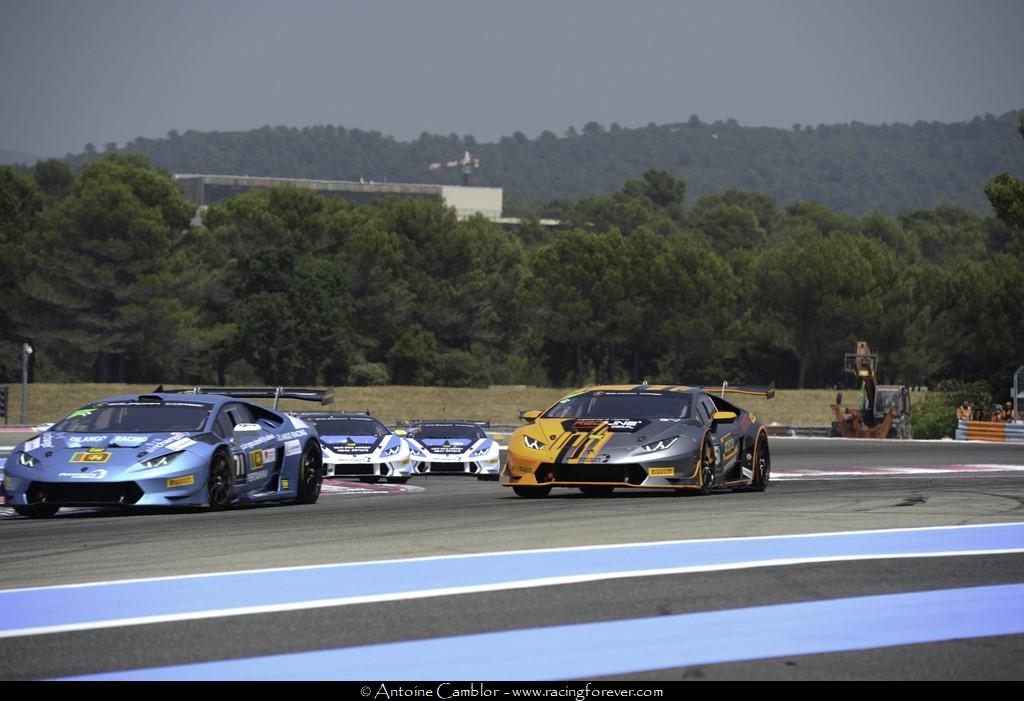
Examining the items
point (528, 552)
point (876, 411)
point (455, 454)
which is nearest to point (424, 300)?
point (876, 411)

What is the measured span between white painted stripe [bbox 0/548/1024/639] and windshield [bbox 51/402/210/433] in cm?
723

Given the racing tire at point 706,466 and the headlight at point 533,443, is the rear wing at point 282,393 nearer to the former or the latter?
the headlight at point 533,443

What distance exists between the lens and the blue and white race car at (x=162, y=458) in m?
14.1

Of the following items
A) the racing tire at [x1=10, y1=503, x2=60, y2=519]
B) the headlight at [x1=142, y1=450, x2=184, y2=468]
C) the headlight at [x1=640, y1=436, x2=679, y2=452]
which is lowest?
the racing tire at [x1=10, y1=503, x2=60, y2=519]

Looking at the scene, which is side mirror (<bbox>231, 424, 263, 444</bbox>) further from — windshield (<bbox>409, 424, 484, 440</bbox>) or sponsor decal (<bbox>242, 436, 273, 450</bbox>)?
windshield (<bbox>409, 424, 484, 440</bbox>)

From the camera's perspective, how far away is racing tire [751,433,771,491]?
17859mm

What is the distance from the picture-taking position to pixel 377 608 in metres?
7.69

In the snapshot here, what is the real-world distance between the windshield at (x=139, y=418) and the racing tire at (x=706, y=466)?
4909mm

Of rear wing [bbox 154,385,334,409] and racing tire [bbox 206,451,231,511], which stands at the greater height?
rear wing [bbox 154,385,334,409]

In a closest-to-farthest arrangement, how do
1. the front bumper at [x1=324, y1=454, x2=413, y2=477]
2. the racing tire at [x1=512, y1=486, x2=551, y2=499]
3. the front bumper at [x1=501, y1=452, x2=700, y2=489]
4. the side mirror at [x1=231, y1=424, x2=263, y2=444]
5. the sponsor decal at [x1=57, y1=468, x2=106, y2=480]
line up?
the sponsor decal at [x1=57, y1=468, x2=106, y2=480]
the side mirror at [x1=231, y1=424, x2=263, y2=444]
the front bumper at [x1=501, y1=452, x2=700, y2=489]
the racing tire at [x1=512, y1=486, x2=551, y2=499]
the front bumper at [x1=324, y1=454, x2=413, y2=477]

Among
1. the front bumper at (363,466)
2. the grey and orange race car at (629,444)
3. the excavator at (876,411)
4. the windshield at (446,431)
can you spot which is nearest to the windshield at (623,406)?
the grey and orange race car at (629,444)

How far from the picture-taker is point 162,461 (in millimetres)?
14438

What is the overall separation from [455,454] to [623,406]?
8395 millimetres

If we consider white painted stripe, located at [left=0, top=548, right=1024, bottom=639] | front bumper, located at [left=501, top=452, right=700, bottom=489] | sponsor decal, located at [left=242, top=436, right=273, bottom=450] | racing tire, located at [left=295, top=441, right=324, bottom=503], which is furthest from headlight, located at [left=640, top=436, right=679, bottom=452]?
white painted stripe, located at [left=0, top=548, right=1024, bottom=639]
